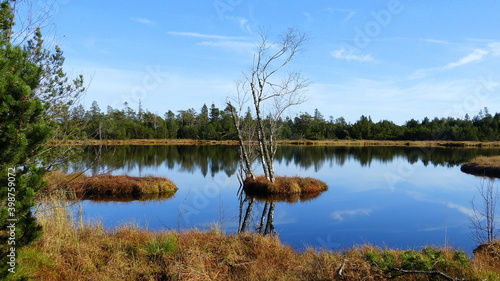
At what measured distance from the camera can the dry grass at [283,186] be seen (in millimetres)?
19969

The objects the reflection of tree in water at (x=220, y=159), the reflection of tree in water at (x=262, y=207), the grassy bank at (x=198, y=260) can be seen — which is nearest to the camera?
the grassy bank at (x=198, y=260)

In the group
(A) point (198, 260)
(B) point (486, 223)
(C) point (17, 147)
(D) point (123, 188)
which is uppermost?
(C) point (17, 147)

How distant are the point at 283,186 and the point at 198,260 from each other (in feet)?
46.2

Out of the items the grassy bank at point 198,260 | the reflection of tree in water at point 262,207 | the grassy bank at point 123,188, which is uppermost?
the grassy bank at point 198,260

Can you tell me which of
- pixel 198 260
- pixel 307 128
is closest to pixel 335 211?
pixel 198 260

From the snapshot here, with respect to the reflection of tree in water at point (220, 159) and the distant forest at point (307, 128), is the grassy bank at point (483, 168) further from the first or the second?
the distant forest at point (307, 128)

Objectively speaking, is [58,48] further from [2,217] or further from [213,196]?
[213,196]

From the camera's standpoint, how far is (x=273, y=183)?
20.2m

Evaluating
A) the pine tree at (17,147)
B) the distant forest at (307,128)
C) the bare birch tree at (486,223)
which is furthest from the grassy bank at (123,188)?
the distant forest at (307,128)

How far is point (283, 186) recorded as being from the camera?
66.3 feet

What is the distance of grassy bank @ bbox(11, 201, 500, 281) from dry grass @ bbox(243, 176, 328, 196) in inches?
473

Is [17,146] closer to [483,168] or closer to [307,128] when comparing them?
[483,168]

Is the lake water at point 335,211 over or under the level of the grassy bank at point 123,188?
under

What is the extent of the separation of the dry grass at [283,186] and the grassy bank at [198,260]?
39.4 feet
